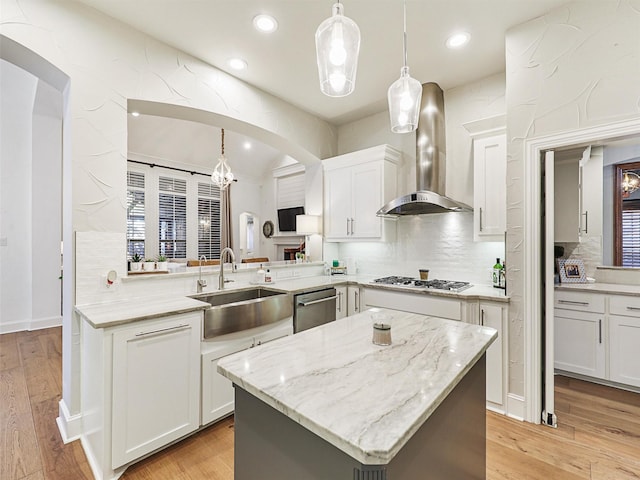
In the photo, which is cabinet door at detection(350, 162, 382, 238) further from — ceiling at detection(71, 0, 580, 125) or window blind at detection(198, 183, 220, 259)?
window blind at detection(198, 183, 220, 259)

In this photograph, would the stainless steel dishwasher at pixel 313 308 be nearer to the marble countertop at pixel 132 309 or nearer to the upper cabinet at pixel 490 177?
the marble countertop at pixel 132 309

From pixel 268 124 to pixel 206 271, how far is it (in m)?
1.74

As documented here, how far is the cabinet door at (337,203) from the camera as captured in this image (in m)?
3.69

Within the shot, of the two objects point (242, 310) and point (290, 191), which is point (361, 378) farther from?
point (290, 191)

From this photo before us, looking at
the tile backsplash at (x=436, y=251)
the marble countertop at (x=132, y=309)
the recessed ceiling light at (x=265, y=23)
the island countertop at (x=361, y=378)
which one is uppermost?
the recessed ceiling light at (x=265, y=23)

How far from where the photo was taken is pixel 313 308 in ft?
9.46

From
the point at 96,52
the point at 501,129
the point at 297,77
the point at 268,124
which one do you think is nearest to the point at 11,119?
the point at 96,52

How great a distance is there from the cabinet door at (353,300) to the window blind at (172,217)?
4360mm

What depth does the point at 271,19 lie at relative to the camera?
87.8 inches

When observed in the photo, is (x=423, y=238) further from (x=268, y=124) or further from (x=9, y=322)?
(x=9, y=322)

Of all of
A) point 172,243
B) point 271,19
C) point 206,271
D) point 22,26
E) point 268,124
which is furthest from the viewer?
point 172,243

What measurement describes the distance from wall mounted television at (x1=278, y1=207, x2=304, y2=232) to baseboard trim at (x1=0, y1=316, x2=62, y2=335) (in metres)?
3.95

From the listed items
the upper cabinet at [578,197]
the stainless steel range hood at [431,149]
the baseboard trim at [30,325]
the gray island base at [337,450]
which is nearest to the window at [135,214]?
the baseboard trim at [30,325]

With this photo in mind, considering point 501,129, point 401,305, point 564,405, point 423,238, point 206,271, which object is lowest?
point 564,405
